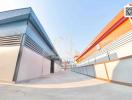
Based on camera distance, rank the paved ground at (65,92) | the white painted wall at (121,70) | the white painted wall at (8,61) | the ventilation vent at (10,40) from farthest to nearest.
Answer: the ventilation vent at (10,40) → the white painted wall at (8,61) → the white painted wall at (121,70) → the paved ground at (65,92)

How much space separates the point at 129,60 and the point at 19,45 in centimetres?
528

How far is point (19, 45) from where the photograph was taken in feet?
20.4

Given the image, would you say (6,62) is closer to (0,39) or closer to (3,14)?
(0,39)

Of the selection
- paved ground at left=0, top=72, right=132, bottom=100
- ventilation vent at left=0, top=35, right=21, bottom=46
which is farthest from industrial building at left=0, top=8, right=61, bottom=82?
paved ground at left=0, top=72, right=132, bottom=100

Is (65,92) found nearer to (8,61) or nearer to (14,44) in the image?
(8,61)

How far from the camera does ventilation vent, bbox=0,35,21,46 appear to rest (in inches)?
252

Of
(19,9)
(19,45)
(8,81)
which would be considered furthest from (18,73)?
(19,9)

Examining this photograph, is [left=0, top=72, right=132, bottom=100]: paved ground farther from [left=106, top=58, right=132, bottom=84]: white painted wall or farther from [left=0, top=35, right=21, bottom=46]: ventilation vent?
[left=0, top=35, right=21, bottom=46]: ventilation vent

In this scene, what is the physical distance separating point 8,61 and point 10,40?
1319 mm

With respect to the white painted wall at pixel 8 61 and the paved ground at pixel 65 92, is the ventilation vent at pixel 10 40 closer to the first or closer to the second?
the white painted wall at pixel 8 61

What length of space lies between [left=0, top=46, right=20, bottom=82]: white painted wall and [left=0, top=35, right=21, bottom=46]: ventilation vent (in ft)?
0.96

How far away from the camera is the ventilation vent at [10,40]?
252 inches

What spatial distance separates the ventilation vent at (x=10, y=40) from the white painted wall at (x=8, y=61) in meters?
0.29

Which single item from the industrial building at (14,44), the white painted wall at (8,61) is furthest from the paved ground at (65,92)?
the industrial building at (14,44)
